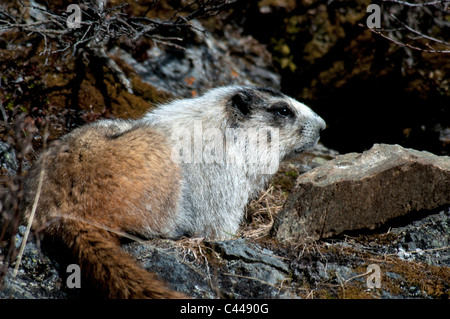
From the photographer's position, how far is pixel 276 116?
601 cm

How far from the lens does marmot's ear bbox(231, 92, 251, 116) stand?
5918 mm

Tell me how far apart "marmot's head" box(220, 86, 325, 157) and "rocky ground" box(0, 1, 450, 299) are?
82 cm

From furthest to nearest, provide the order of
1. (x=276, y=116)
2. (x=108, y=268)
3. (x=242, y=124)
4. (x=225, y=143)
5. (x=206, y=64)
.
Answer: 1. (x=206, y=64)
2. (x=276, y=116)
3. (x=242, y=124)
4. (x=225, y=143)
5. (x=108, y=268)

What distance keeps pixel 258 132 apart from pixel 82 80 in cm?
359

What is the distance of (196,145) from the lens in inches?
213

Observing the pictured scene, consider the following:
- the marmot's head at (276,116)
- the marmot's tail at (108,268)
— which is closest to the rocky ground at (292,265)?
the marmot's tail at (108,268)

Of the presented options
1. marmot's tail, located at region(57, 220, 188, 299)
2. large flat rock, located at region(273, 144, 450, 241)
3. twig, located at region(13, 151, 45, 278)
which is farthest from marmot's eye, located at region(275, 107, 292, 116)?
twig, located at region(13, 151, 45, 278)

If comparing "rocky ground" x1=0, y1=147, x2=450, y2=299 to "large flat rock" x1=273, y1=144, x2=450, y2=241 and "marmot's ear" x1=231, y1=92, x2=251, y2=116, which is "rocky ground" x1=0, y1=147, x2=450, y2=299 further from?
"marmot's ear" x1=231, y1=92, x2=251, y2=116

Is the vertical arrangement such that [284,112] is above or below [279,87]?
above

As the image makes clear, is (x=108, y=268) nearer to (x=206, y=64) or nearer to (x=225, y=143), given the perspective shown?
(x=225, y=143)

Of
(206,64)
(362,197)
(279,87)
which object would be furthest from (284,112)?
(279,87)

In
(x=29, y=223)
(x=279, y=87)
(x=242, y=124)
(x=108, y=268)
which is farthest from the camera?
(x=279, y=87)

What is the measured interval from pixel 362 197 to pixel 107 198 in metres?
2.82
